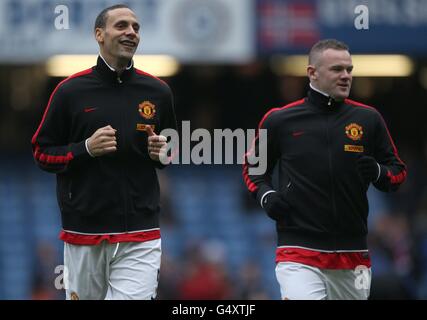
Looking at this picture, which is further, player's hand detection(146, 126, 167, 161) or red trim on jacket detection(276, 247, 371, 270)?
red trim on jacket detection(276, 247, 371, 270)

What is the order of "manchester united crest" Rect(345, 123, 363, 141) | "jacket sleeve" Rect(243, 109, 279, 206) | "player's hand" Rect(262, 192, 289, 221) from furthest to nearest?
"jacket sleeve" Rect(243, 109, 279, 206)
"manchester united crest" Rect(345, 123, 363, 141)
"player's hand" Rect(262, 192, 289, 221)

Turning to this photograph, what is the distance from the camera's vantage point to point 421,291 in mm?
16656

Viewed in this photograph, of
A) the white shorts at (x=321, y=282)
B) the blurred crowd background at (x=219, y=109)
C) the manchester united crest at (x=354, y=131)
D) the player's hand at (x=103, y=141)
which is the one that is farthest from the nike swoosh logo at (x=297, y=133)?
the blurred crowd background at (x=219, y=109)

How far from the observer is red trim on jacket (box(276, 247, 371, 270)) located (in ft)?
25.8

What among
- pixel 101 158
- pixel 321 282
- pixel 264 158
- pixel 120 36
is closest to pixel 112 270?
pixel 101 158

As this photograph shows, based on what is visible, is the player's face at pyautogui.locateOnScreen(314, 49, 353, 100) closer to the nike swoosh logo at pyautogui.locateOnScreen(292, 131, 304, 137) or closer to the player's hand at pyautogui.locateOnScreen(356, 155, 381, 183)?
the nike swoosh logo at pyautogui.locateOnScreen(292, 131, 304, 137)

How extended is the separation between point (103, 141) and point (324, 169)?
5.32 ft

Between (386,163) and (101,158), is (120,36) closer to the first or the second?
(101,158)

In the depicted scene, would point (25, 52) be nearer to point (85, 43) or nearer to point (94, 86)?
point (85, 43)

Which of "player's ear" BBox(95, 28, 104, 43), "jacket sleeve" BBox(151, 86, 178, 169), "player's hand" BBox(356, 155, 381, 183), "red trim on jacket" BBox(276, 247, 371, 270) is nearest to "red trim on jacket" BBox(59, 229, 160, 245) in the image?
"jacket sleeve" BBox(151, 86, 178, 169)

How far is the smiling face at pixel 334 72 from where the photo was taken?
8.02 metres

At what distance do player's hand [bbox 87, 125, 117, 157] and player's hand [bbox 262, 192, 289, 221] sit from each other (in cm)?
118

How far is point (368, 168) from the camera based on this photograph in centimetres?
777

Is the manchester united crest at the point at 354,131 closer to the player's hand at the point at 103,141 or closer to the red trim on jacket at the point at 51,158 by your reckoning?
the player's hand at the point at 103,141
